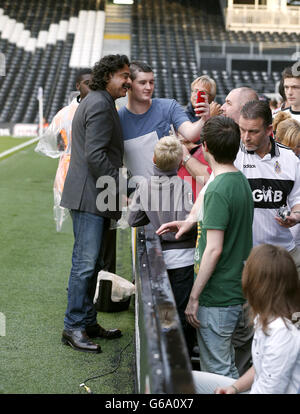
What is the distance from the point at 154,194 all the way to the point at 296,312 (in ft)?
4.22

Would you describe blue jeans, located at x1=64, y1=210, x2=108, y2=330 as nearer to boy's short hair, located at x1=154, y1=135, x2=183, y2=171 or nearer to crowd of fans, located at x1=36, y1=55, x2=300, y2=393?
crowd of fans, located at x1=36, y1=55, x2=300, y2=393

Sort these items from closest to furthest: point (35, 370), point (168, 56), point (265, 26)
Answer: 1. point (35, 370)
2. point (168, 56)
3. point (265, 26)

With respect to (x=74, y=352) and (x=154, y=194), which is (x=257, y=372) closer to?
(x=154, y=194)

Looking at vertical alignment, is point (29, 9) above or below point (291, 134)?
below

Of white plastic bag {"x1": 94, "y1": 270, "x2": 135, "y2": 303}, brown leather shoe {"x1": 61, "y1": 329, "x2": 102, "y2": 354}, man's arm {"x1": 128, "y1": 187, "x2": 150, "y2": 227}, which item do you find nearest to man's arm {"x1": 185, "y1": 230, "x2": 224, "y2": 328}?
man's arm {"x1": 128, "y1": 187, "x2": 150, "y2": 227}

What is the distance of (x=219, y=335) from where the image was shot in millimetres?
2691

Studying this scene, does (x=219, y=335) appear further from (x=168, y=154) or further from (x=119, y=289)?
(x=119, y=289)

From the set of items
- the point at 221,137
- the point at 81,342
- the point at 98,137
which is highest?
the point at 221,137

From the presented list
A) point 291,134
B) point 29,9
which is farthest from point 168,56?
point 291,134

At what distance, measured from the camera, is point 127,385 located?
3.28 m

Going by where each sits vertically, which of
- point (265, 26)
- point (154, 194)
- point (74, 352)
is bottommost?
point (265, 26)

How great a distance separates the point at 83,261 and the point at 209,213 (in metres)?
1.28

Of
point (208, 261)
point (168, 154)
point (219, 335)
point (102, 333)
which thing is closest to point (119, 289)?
point (102, 333)
